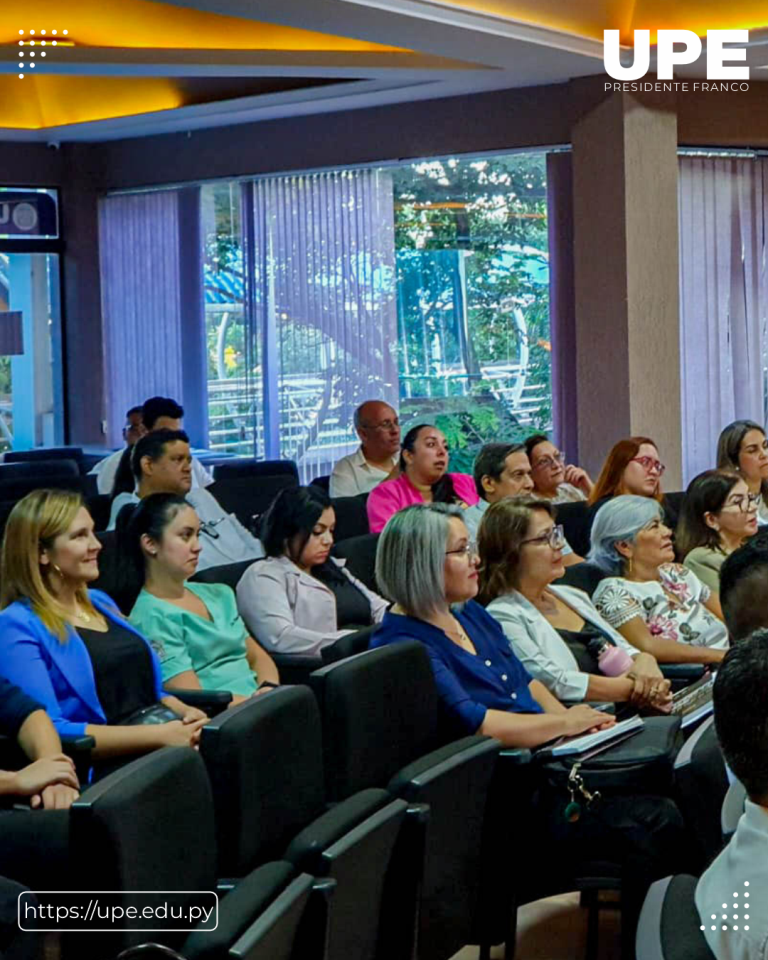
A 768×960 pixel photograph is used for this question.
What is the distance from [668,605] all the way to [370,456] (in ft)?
8.40

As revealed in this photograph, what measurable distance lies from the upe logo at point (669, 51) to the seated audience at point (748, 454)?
2064 mm

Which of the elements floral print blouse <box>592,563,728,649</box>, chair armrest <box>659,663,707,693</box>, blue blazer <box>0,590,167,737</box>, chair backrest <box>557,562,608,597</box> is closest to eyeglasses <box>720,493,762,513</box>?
floral print blouse <box>592,563,728,649</box>

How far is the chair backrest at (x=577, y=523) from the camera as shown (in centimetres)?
651

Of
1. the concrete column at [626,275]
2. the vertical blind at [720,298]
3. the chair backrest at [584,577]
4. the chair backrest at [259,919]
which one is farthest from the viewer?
the vertical blind at [720,298]

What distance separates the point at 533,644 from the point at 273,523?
1106 millimetres

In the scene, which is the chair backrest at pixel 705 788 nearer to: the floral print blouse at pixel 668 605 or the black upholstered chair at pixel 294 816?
the black upholstered chair at pixel 294 816

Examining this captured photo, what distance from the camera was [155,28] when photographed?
7.82 metres

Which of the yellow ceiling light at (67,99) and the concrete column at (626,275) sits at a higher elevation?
the yellow ceiling light at (67,99)

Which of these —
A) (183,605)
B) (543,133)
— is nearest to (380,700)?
(183,605)

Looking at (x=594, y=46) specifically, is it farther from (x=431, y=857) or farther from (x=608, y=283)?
(x=431, y=857)

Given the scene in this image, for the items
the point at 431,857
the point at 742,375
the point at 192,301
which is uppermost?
the point at 192,301

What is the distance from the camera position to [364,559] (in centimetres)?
564

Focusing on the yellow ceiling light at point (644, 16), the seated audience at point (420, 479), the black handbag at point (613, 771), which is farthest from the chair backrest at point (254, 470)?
the black handbag at point (613, 771)

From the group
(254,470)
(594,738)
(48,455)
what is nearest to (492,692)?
(594,738)
